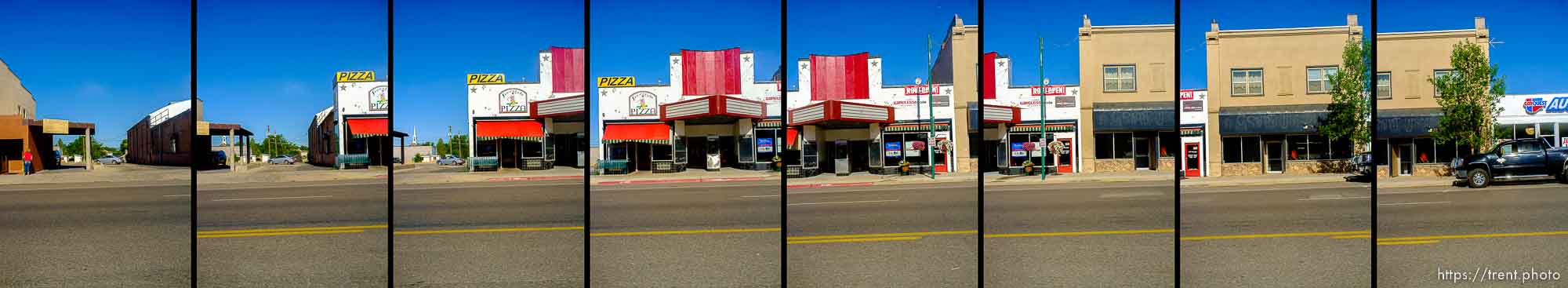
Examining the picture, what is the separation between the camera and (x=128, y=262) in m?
5.97

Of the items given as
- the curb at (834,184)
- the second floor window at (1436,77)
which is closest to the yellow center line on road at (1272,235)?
the curb at (834,184)

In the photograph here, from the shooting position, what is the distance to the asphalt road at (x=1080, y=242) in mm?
5145

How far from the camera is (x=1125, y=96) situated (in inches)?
1033

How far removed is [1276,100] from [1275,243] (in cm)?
2123

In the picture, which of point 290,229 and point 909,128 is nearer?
point 290,229

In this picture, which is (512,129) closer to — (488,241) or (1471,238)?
(488,241)

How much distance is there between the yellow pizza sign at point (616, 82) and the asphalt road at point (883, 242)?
1429 cm

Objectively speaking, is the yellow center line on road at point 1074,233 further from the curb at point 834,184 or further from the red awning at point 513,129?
the curb at point 834,184

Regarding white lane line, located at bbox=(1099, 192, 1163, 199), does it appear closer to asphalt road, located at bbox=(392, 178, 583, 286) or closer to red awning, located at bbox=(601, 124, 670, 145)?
asphalt road, located at bbox=(392, 178, 583, 286)

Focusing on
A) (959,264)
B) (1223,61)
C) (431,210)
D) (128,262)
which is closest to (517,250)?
(128,262)

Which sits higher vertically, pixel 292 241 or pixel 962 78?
pixel 962 78

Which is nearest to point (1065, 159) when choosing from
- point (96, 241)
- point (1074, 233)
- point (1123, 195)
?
point (1123, 195)

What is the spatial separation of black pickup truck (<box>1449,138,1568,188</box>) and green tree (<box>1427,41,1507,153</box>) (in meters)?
4.26

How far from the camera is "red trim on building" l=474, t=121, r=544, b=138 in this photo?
15.1 m
